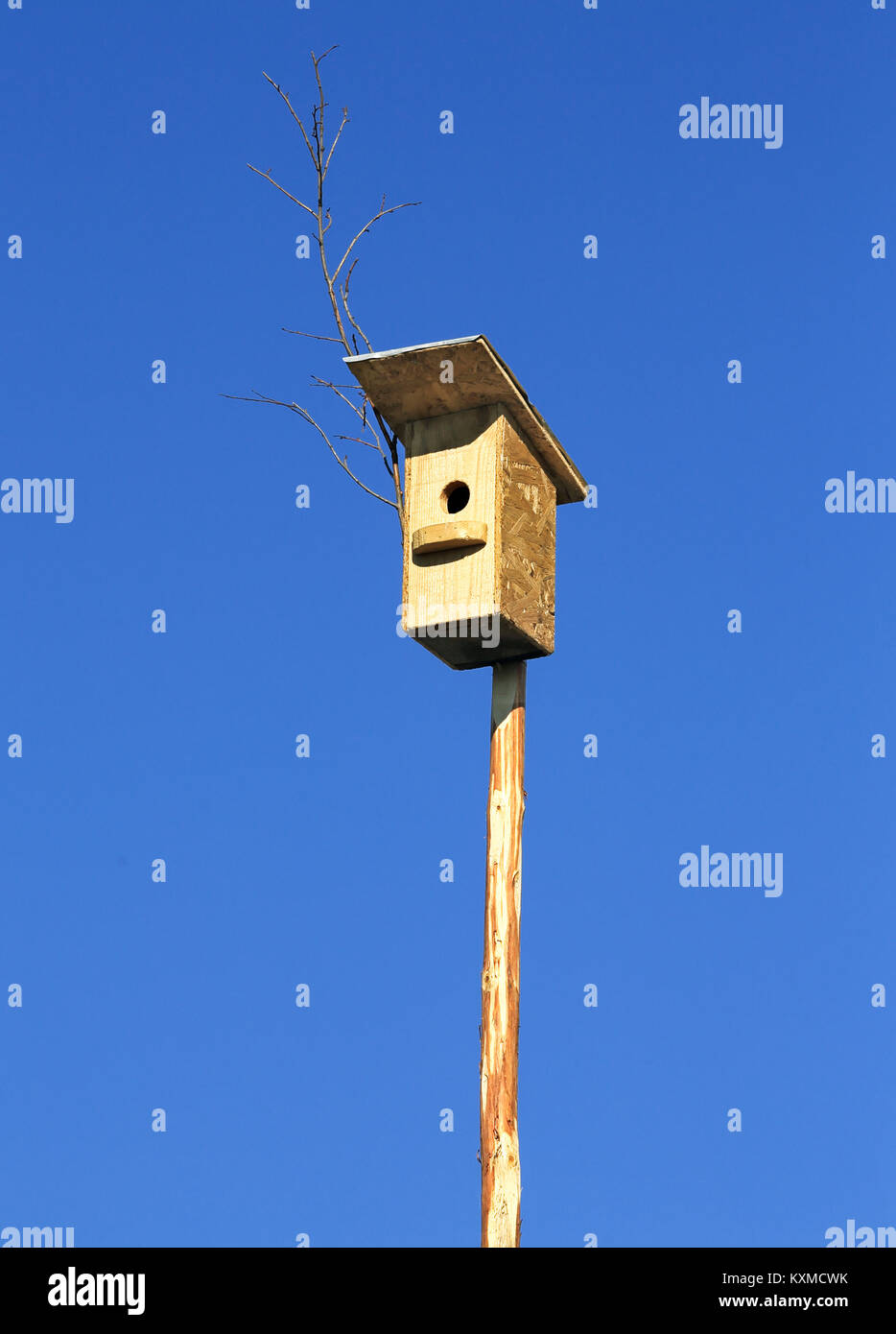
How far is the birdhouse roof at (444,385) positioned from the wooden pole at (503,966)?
0.95 m

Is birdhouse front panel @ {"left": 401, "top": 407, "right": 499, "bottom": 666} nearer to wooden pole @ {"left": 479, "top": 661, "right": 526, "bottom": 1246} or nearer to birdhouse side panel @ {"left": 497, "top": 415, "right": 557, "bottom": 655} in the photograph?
birdhouse side panel @ {"left": 497, "top": 415, "right": 557, "bottom": 655}

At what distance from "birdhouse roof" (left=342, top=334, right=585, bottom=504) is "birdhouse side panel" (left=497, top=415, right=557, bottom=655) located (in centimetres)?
8

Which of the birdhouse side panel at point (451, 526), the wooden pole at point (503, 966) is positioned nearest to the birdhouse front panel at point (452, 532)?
the birdhouse side panel at point (451, 526)

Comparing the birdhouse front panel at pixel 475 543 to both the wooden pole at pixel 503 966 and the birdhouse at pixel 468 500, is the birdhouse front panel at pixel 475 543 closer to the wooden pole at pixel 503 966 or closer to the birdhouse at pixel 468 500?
the birdhouse at pixel 468 500

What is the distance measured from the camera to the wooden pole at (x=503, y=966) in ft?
18.2

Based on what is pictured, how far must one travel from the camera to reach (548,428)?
21.5 feet

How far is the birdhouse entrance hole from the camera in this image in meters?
6.38

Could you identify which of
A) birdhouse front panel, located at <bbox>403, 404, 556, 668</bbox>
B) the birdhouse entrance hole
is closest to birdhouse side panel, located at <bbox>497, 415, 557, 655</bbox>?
birdhouse front panel, located at <bbox>403, 404, 556, 668</bbox>

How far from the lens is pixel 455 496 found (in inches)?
253

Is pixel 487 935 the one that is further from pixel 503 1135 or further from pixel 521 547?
pixel 521 547

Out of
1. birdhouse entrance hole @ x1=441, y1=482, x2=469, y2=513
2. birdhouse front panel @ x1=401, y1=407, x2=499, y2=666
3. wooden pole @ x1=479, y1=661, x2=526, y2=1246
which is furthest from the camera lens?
birdhouse entrance hole @ x1=441, y1=482, x2=469, y2=513

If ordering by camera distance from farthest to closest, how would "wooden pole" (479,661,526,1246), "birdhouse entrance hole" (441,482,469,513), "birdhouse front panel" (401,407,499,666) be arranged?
"birdhouse entrance hole" (441,482,469,513)
"birdhouse front panel" (401,407,499,666)
"wooden pole" (479,661,526,1246)
